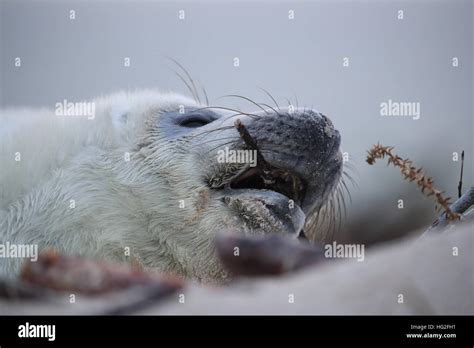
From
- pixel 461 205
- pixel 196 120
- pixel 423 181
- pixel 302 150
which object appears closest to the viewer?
pixel 423 181

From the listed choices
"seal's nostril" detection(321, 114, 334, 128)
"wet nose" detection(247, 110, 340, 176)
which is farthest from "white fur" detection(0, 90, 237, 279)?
"seal's nostril" detection(321, 114, 334, 128)

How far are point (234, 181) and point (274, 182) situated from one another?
0.19 m

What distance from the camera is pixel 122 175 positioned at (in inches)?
139

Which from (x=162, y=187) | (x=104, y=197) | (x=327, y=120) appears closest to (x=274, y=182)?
(x=327, y=120)

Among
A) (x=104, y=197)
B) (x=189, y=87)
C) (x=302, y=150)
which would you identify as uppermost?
(x=189, y=87)

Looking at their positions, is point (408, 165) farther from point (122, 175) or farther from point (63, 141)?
point (63, 141)

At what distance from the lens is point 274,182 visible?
351cm

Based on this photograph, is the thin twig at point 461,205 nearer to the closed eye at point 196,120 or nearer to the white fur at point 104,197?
the white fur at point 104,197

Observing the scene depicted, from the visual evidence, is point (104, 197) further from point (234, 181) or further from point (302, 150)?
point (302, 150)

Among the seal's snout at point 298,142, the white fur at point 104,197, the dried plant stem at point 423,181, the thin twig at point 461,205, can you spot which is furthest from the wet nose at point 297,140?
the thin twig at point 461,205

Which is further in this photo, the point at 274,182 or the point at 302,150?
the point at 274,182

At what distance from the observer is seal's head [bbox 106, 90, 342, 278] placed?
335 cm
